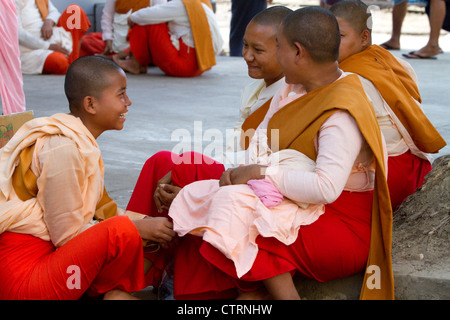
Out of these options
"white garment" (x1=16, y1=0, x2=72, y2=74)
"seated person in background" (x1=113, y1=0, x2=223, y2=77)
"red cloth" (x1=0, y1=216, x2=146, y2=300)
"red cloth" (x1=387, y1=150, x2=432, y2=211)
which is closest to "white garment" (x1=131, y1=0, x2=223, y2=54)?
"seated person in background" (x1=113, y1=0, x2=223, y2=77)

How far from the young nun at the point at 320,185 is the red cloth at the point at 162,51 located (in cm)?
540

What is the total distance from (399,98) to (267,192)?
894 millimetres

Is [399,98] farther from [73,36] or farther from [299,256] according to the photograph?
[73,36]

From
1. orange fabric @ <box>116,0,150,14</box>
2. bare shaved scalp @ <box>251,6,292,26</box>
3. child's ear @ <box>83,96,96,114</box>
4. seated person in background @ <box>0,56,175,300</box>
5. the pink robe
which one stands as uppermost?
bare shaved scalp @ <box>251,6,292,26</box>

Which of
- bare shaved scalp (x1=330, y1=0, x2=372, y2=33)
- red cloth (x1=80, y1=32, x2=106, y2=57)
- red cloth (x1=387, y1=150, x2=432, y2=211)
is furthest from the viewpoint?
red cloth (x1=80, y1=32, x2=106, y2=57)

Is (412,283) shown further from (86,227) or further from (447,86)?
(447,86)

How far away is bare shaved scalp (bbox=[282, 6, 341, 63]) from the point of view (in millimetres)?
2391

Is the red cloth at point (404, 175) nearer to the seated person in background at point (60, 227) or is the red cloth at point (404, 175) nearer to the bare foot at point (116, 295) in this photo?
the seated person in background at point (60, 227)

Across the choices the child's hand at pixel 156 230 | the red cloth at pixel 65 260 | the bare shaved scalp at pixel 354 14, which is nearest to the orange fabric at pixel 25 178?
the red cloth at pixel 65 260

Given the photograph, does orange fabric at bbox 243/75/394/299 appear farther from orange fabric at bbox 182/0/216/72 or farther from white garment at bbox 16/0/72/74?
white garment at bbox 16/0/72/74

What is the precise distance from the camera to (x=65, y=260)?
7.45 feet

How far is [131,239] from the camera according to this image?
2318mm

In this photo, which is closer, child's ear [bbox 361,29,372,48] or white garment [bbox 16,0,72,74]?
child's ear [bbox 361,29,372,48]
